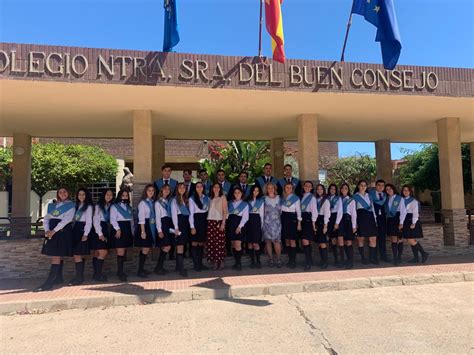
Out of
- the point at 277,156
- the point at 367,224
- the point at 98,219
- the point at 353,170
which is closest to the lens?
the point at 98,219

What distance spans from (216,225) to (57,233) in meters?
2.77

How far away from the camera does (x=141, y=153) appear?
823cm

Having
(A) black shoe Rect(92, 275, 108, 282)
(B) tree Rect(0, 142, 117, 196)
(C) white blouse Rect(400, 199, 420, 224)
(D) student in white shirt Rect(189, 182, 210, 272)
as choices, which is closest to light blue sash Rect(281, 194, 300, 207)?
(D) student in white shirt Rect(189, 182, 210, 272)

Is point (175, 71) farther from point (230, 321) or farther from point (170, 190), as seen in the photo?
point (230, 321)

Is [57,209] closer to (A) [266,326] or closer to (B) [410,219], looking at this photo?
(A) [266,326]

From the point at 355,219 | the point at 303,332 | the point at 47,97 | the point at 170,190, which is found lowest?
the point at 303,332

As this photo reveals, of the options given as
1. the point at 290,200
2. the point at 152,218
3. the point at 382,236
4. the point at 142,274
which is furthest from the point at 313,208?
the point at 142,274

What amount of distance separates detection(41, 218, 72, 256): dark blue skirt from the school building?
6.64 feet

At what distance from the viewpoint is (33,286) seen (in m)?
6.62

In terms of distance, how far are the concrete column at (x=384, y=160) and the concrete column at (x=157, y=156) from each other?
7.14 m

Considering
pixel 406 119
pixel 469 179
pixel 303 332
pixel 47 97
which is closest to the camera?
pixel 303 332

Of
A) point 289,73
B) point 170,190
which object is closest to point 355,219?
point 289,73

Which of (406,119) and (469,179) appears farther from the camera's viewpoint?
(469,179)

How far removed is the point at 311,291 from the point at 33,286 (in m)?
4.70
